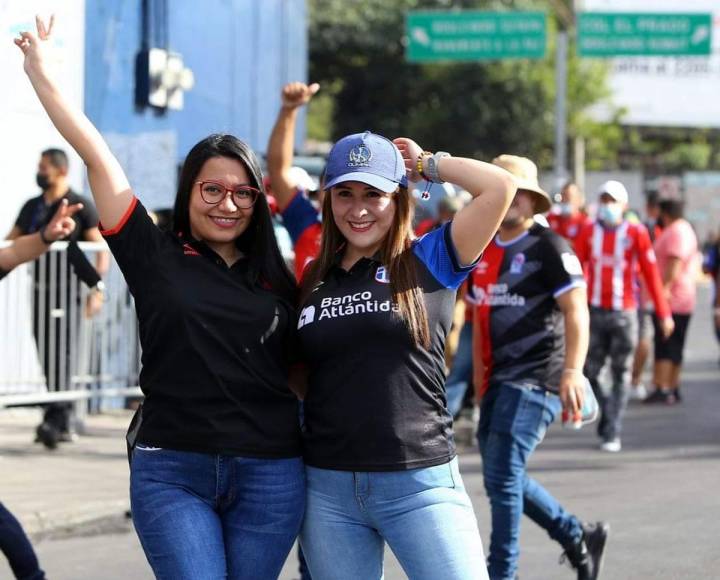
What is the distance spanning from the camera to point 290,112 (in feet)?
18.2

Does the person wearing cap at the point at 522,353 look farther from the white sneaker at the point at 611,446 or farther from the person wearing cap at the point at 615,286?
the person wearing cap at the point at 615,286

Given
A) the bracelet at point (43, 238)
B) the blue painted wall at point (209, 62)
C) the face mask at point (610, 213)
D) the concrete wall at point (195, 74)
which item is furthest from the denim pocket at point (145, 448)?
the blue painted wall at point (209, 62)

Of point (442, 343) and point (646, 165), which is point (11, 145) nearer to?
point (442, 343)

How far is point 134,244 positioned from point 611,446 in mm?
7206

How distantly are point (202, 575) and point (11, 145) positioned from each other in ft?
27.6

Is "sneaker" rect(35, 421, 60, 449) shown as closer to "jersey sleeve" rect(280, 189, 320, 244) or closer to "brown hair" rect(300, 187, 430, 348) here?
"jersey sleeve" rect(280, 189, 320, 244)

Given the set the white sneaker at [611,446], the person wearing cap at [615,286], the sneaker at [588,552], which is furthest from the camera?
the person wearing cap at [615,286]

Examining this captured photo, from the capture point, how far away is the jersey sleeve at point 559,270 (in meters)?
5.86

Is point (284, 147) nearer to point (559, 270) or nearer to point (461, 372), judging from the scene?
point (559, 270)

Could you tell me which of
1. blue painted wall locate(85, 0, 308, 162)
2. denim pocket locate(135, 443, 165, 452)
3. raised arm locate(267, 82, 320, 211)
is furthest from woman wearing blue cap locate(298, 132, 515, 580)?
blue painted wall locate(85, 0, 308, 162)

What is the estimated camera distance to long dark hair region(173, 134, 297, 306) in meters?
3.99

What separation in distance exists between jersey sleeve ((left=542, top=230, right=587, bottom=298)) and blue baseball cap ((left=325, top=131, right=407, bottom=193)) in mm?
1991

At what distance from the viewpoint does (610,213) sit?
11141 mm

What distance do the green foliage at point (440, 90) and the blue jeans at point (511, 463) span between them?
108 feet
